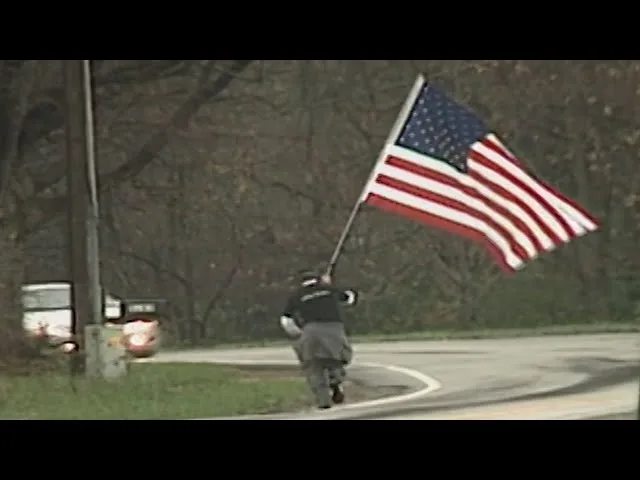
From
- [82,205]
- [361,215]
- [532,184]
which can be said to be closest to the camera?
[532,184]

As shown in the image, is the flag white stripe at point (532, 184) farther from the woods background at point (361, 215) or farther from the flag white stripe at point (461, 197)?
the woods background at point (361, 215)

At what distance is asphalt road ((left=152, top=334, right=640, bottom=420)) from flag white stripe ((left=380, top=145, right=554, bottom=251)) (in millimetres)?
3814

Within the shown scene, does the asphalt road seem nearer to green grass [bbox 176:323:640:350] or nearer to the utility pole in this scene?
green grass [bbox 176:323:640:350]

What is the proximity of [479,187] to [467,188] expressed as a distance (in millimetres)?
198

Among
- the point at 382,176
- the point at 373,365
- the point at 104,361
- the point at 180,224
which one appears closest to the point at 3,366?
the point at 104,361

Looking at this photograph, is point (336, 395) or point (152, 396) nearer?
point (336, 395)

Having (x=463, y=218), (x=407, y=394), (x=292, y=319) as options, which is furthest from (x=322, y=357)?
(x=463, y=218)

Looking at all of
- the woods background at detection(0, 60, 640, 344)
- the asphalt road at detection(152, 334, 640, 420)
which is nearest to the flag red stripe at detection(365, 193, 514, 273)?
the asphalt road at detection(152, 334, 640, 420)

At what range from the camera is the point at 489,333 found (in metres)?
34.5

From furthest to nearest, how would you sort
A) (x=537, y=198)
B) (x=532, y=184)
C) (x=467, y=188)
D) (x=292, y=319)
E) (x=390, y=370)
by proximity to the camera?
(x=390, y=370) < (x=292, y=319) < (x=467, y=188) < (x=532, y=184) < (x=537, y=198)

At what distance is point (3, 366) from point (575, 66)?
19.1 metres

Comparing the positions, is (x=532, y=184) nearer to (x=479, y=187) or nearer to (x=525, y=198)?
(x=525, y=198)

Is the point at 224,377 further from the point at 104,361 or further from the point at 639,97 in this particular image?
the point at 639,97

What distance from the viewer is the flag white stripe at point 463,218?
10789mm
